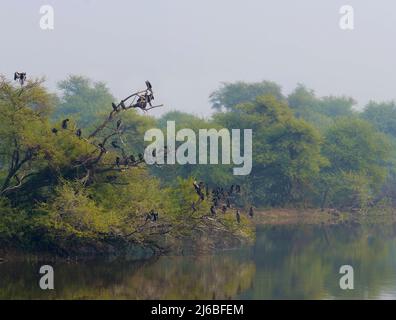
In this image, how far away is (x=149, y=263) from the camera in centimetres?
3030

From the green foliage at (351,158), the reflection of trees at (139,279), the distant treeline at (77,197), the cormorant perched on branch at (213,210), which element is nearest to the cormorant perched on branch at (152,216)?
the distant treeline at (77,197)

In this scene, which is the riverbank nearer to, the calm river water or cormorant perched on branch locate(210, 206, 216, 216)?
the calm river water

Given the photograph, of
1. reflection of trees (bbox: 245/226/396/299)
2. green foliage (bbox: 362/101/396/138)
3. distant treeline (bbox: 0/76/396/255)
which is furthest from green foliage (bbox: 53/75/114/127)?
reflection of trees (bbox: 245/226/396/299)

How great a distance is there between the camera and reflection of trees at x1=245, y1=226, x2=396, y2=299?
24.8 metres

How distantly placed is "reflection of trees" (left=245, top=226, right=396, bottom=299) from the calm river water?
0.03 meters

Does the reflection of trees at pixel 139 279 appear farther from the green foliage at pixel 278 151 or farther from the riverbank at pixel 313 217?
the green foliage at pixel 278 151

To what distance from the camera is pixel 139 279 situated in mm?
26578

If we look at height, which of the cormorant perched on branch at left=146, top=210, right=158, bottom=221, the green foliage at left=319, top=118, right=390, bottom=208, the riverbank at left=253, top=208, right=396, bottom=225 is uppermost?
the green foliage at left=319, top=118, right=390, bottom=208

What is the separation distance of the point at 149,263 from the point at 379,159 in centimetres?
4270

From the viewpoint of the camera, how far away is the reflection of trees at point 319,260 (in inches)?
977

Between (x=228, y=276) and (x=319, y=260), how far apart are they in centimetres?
653

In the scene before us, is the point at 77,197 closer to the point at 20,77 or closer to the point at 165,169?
the point at 20,77
